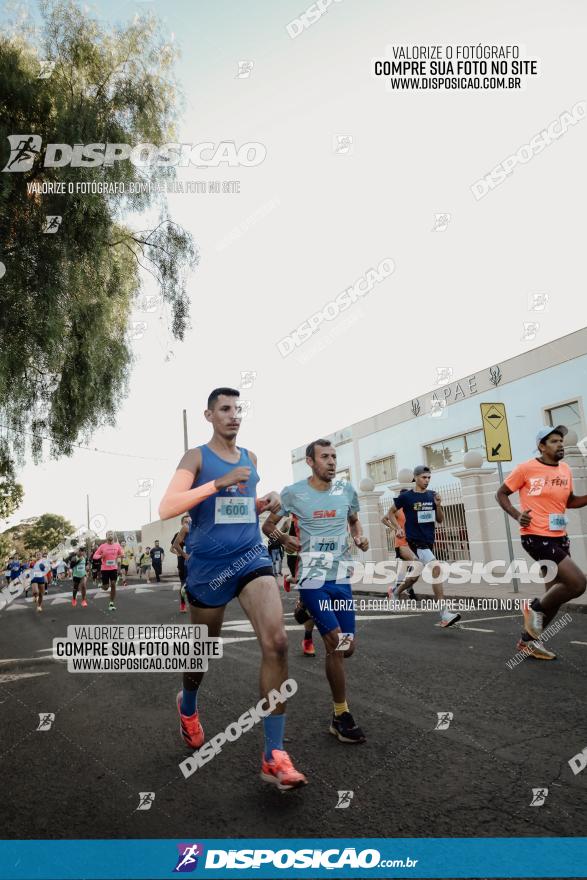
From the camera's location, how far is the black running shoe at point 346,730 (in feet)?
11.2

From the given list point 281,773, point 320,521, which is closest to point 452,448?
point 320,521

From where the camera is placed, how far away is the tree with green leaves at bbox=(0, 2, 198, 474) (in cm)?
1006

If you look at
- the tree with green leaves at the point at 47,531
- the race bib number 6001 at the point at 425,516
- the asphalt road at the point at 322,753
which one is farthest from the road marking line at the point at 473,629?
the tree with green leaves at the point at 47,531

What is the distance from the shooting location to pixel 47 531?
109250 millimetres

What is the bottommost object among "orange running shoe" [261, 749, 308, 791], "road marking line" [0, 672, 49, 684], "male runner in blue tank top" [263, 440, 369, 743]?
"road marking line" [0, 672, 49, 684]

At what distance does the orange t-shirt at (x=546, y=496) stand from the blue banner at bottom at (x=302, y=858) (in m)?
3.58

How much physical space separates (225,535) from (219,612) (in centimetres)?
49

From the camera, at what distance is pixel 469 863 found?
2.11m

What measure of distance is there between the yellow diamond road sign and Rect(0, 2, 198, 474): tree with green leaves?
260 inches

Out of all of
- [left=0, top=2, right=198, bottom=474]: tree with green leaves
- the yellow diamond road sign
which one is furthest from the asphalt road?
[left=0, top=2, right=198, bottom=474]: tree with green leaves

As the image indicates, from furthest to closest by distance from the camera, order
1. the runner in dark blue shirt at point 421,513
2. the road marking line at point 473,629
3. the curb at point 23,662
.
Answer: the runner in dark blue shirt at point 421,513 < the road marking line at point 473,629 < the curb at point 23,662

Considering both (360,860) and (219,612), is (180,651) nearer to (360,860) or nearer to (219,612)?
(219,612)

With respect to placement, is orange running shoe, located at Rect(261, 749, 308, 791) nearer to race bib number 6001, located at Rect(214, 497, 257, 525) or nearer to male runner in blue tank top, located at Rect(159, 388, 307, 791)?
male runner in blue tank top, located at Rect(159, 388, 307, 791)

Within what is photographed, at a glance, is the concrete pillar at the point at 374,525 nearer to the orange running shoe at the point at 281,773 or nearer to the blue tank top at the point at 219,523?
the blue tank top at the point at 219,523
